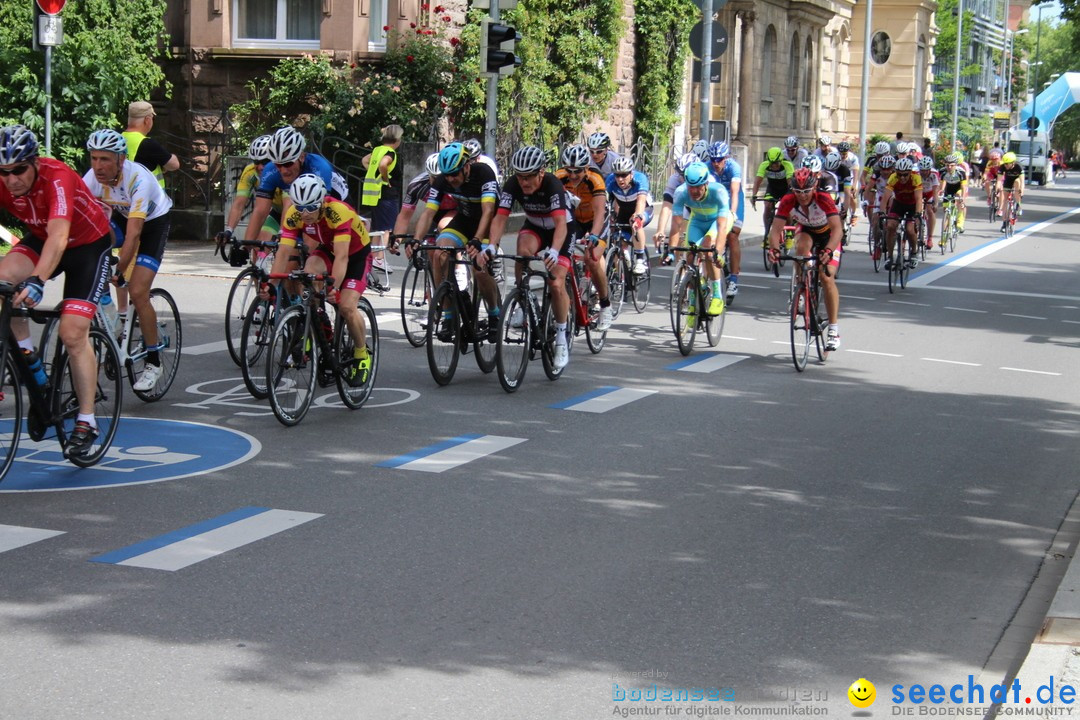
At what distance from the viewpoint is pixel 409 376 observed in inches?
474

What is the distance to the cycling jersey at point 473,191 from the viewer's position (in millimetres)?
11867

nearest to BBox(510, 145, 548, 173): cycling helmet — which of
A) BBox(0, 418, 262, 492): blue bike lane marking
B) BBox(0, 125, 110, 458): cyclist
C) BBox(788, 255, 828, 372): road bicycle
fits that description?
BBox(788, 255, 828, 372): road bicycle

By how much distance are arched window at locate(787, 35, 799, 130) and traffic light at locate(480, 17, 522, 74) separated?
36649mm

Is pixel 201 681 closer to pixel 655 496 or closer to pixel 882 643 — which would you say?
pixel 882 643

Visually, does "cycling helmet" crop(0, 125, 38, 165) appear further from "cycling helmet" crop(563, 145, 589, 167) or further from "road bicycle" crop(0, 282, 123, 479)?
"cycling helmet" crop(563, 145, 589, 167)

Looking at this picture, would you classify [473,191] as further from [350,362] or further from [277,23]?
[277,23]

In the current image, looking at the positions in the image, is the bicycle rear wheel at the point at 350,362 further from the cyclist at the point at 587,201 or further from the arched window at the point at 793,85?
the arched window at the point at 793,85

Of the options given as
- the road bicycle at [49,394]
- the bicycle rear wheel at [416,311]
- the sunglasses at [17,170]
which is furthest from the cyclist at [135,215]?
the bicycle rear wheel at [416,311]

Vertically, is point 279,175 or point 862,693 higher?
point 279,175

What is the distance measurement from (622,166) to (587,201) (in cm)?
248

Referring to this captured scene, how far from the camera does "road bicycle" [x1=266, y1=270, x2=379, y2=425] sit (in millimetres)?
9477

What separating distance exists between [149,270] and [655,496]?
160 inches

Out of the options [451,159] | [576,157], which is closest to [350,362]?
[451,159]

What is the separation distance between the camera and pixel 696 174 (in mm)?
13734
